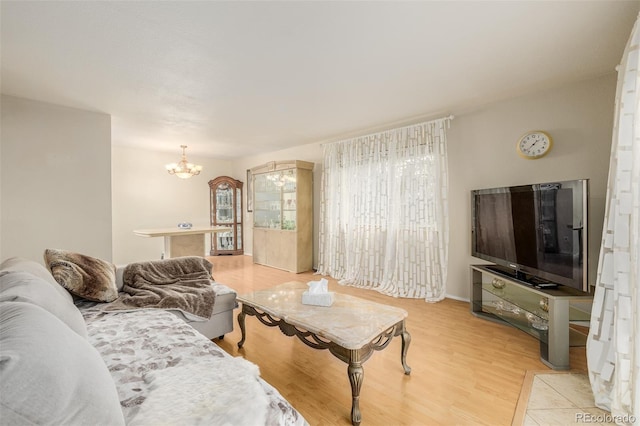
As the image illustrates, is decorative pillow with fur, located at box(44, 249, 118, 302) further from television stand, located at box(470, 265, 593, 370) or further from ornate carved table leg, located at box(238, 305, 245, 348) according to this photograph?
television stand, located at box(470, 265, 593, 370)

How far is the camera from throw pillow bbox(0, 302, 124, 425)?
611 mm

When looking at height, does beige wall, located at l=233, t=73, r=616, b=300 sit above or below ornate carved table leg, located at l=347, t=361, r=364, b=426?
above

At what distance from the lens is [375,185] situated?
422 cm

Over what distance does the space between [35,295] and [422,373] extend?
2.31 metres

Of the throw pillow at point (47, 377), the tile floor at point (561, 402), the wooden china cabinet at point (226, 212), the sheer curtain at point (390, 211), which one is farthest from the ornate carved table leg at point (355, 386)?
the wooden china cabinet at point (226, 212)

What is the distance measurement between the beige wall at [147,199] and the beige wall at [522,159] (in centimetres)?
523

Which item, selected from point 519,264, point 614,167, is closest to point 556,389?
point 519,264

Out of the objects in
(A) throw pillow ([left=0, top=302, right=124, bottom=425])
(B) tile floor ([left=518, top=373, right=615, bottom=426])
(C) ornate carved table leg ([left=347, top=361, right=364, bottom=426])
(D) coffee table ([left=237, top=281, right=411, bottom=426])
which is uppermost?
(A) throw pillow ([left=0, top=302, right=124, bottom=425])

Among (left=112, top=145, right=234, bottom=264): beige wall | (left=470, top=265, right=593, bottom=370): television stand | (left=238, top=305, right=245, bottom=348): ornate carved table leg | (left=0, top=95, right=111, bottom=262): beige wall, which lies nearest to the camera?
(left=470, top=265, right=593, bottom=370): television stand

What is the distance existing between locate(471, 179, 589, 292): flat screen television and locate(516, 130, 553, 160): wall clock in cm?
57

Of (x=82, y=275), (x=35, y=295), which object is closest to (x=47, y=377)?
(x=35, y=295)

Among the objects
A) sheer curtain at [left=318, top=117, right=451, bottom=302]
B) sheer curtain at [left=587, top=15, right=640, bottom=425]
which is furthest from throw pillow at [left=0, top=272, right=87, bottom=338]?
sheer curtain at [left=318, top=117, right=451, bottom=302]

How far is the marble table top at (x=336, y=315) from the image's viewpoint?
1648 mm

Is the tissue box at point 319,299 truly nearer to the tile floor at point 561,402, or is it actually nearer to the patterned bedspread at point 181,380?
the patterned bedspread at point 181,380
